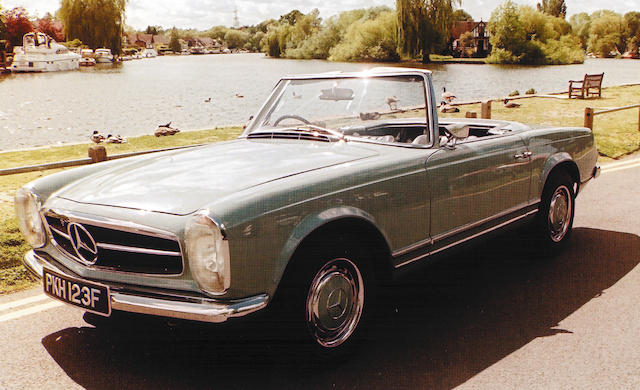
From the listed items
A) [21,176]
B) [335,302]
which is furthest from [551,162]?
[21,176]

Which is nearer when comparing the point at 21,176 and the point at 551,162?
the point at 551,162

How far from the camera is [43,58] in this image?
228ft

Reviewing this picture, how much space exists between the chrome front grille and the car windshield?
159 cm

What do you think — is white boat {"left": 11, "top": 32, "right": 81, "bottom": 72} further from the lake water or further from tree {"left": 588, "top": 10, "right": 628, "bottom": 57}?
tree {"left": 588, "top": 10, "right": 628, "bottom": 57}

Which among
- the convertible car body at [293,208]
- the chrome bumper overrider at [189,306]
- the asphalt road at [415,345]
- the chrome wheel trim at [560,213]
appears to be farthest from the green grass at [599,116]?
the chrome bumper overrider at [189,306]

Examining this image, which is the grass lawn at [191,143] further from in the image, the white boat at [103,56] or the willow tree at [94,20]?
the white boat at [103,56]

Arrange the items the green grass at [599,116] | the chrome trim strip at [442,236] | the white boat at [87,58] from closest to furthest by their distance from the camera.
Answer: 1. the chrome trim strip at [442,236]
2. the green grass at [599,116]
3. the white boat at [87,58]

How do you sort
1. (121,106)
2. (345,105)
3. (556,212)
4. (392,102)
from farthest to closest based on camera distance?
(121,106) < (556,212) < (392,102) < (345,105)

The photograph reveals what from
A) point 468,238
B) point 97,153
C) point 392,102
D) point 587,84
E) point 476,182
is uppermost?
point 392,102

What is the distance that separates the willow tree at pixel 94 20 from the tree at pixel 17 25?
17901 mm

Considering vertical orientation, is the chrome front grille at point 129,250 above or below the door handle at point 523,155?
below

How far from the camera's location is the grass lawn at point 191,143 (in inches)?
193

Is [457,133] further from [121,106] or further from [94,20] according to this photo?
[94,20]

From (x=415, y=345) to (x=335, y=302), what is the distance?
2.17ft
